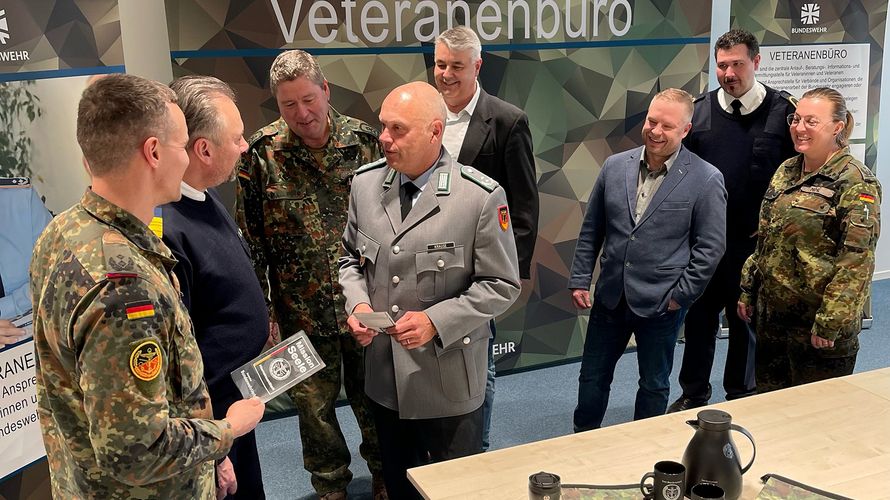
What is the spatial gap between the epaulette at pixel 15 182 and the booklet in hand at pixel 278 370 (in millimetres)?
1388

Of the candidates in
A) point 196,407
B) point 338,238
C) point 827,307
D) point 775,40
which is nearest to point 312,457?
point 338,238

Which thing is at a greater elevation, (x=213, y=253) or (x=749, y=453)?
(x=213, y=253)

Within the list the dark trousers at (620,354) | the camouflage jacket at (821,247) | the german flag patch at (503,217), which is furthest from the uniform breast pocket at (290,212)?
the camouflage jacket at (821,247)

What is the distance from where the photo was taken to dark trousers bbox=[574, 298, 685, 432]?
3371mm

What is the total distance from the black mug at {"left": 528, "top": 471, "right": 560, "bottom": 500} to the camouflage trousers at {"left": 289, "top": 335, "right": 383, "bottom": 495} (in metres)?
1.57

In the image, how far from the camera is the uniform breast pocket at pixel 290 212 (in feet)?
9.71

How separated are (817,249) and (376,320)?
2.03m

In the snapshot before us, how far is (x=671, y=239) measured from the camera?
10.7 ft

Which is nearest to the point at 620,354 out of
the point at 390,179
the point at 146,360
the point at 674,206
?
the point at 674,206

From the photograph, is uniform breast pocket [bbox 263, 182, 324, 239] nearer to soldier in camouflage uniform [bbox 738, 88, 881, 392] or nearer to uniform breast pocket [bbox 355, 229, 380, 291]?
uniform breast pocket [bbox 355, 229, 380, 291]

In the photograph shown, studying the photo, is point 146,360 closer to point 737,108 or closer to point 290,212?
point 290,212

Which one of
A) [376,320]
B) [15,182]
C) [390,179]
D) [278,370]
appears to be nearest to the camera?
[278,370]

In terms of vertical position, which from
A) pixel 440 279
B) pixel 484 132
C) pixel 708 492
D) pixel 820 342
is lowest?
pixel 820 342

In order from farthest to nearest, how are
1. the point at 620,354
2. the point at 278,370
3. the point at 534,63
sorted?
the point at 534,63 → the point at 620,354 → the point at 278,370
